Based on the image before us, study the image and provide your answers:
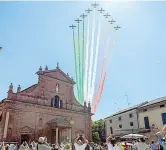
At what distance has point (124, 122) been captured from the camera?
36.0 m

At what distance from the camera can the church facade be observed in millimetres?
24188

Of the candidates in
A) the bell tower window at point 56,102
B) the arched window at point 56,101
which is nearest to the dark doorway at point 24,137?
the bell tower window at point 56,102

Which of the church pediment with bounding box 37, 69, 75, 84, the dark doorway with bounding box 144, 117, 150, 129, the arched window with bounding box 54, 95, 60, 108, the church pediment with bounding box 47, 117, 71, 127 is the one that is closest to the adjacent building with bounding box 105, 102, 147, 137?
the dark doorway with bounding box 144, 117, 150, 129

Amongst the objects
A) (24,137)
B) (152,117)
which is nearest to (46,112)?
(24,137)

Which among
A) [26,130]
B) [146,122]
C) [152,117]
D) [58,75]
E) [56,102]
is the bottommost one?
[26,130]

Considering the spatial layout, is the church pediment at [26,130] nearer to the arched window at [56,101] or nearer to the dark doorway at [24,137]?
the dark doorway at [24,137]

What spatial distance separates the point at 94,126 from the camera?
57031 millimetres

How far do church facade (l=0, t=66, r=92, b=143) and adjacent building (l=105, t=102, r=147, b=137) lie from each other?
285 inches

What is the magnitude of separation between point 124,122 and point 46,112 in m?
15.9

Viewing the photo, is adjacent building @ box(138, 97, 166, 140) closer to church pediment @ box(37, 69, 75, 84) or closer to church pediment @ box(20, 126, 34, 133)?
church pediment @ box(37, 69, 75, 84)

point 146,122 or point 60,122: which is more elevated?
point 60,122

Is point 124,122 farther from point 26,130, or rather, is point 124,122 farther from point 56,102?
point 26,130

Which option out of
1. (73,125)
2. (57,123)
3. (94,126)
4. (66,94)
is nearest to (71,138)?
(73,125)

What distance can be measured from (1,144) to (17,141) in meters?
2.19
